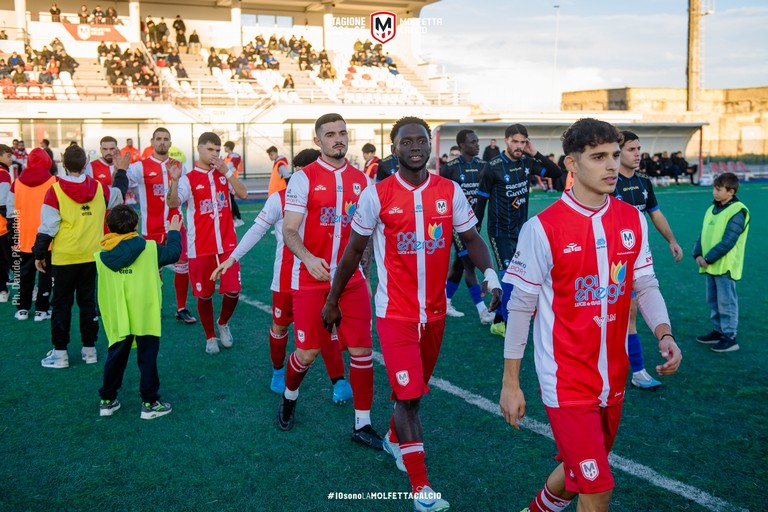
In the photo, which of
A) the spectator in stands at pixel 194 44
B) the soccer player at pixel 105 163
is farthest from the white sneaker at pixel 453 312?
the spectator in stands at pixel 194 44

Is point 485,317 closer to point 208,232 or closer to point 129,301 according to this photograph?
point 208,232

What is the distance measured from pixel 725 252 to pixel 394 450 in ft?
14.5

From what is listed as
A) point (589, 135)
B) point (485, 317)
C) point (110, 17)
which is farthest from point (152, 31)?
point (589, 135)

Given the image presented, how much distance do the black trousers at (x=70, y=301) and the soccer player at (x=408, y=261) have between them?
3.82 meters

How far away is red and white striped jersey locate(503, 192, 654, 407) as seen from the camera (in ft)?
10.7

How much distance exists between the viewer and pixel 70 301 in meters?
7.10

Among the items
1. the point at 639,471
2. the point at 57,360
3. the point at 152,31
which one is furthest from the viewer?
the point at 152,31

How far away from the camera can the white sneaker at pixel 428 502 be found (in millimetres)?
4055

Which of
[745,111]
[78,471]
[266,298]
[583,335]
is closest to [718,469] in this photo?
[583,335]

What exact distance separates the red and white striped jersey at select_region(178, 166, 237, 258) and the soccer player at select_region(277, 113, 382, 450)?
2.65 m

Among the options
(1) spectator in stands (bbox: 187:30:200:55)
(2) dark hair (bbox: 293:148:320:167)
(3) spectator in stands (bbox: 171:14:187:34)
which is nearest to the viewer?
(2) dark hair (bbox: 293:148:320:167)

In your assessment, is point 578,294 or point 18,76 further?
point 18,76

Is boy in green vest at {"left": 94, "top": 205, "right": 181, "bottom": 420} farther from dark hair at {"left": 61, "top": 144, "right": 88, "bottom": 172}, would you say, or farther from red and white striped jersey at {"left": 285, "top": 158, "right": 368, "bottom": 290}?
dark hair at {"left": 61, "top": 144, "right": 88, "bottom": 172}

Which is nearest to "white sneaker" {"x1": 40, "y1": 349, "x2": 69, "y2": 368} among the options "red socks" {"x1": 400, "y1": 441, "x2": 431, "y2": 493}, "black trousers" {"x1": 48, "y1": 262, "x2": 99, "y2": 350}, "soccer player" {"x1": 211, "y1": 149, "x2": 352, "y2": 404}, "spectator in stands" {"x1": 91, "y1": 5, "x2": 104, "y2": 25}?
"black trousers" {"x1": 48, "y1": 262, "x2": 99, "y2": 350}
